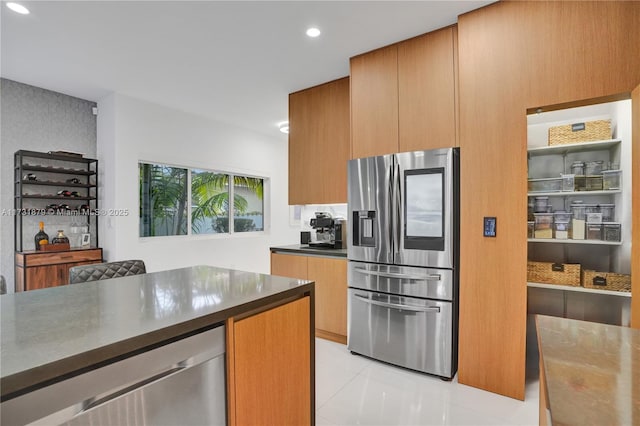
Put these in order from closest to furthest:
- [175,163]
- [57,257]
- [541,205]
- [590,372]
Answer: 1. [590,372]
2. [541,205]
3. [57,257]
4. [175,163]

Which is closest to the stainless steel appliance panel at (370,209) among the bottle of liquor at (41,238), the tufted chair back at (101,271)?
the tufted chair back at (101,271)

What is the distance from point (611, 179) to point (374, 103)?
1.97 metres

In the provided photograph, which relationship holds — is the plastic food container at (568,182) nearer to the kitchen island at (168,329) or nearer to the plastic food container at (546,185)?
the plastic food container at (546,185)

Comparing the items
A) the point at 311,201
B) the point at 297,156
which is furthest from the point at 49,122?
the point at 311,201

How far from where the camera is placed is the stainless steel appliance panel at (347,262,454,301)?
2.40 m

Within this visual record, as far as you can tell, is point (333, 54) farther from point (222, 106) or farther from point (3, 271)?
point (3, 271)

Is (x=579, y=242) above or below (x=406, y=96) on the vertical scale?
below

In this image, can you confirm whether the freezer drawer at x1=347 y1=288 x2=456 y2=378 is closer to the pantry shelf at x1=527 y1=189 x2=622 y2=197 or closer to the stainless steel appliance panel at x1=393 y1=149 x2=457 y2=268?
the stainless steel appliance panel at x1=393 y1=149 x2=457 y2=268

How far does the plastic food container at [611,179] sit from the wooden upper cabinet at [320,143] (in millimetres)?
2214

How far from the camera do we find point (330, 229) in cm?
369

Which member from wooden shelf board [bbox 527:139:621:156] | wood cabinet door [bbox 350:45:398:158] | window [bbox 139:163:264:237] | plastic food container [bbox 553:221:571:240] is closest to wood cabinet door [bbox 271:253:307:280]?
wood cabinet door [bbox 350:45:398:158]

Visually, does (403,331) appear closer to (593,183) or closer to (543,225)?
(543,225)

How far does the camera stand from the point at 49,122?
3.83 metres

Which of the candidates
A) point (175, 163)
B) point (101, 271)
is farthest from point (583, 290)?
point (175, 163)
